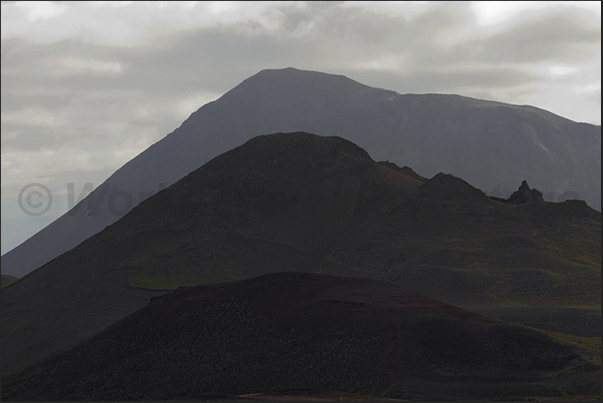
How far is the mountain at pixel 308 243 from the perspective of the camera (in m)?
97.4

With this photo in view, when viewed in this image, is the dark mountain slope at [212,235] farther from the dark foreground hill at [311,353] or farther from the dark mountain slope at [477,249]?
the dark foreground hill at [311,353]

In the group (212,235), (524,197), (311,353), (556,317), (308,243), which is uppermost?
(524,197)

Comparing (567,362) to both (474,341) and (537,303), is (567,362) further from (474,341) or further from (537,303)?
(537,303)

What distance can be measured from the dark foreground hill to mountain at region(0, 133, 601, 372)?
23676mm

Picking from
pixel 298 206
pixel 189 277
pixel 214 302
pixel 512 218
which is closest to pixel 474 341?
pixel 214 302

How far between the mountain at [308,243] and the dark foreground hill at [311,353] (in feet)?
77.7

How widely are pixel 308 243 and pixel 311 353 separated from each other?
64.0m

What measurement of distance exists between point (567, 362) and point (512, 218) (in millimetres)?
67512

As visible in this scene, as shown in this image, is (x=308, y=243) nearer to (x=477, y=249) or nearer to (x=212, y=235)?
(x=212, y=235)

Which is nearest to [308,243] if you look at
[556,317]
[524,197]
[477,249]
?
[477,249]

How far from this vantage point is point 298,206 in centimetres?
13100

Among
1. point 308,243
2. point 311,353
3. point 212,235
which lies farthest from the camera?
point 308,243

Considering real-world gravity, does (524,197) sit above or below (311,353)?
above

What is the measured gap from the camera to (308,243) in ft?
400
